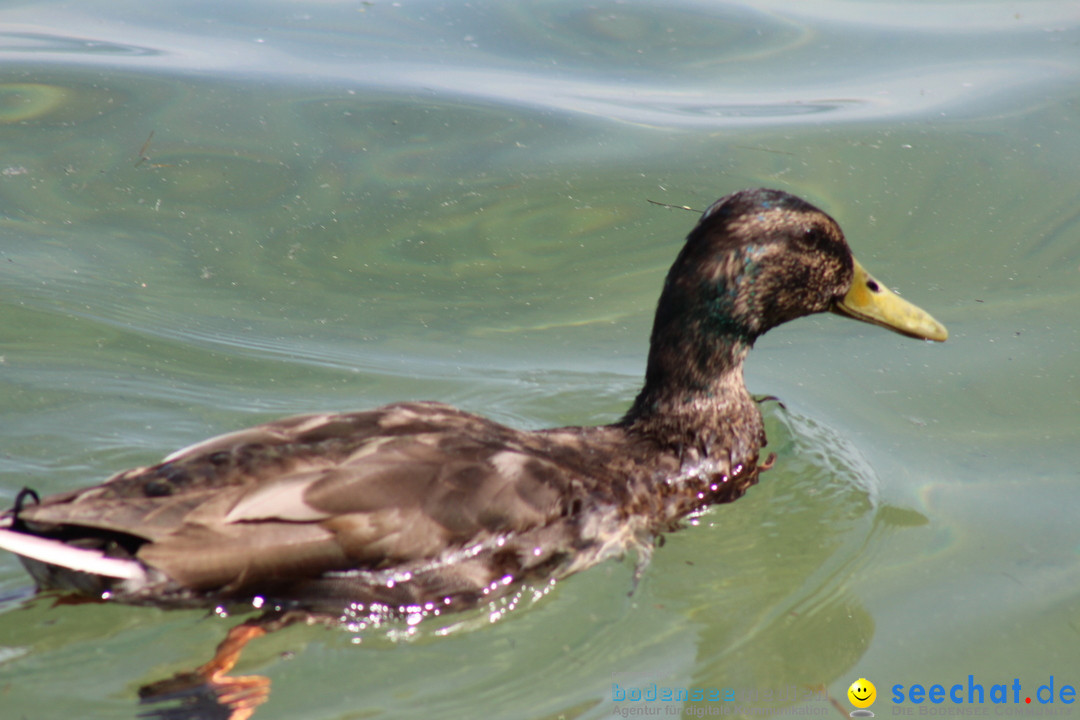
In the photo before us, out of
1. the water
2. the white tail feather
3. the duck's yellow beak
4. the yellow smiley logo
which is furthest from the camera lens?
the duck's yellow beak

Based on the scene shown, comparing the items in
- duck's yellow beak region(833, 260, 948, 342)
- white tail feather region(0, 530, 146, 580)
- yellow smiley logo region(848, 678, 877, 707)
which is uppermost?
duck's yellow beak region(833, 260, 948, 342)

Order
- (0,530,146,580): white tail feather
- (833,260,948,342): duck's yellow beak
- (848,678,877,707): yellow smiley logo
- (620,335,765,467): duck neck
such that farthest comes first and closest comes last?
(833,260,948,342): duck's yellow beak
(620,335,765,467): duck neck
(848,678,877,707): yellow smiley logo
(0,530,146,580): white tail feather

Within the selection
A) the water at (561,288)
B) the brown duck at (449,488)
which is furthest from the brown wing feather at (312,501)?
the water at (561,288)

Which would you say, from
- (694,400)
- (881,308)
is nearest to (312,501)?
(694,400)

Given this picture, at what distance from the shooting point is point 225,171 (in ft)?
23.2

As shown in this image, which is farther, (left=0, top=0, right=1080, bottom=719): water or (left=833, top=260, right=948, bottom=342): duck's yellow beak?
(left=833, top=260, right=948, bottom=342): duck's yellow beak

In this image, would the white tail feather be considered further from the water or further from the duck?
the water

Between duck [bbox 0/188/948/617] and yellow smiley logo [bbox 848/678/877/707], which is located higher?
duck [bbox 0/188/948/617]

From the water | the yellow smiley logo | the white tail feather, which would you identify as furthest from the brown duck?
the yellow smiley logo

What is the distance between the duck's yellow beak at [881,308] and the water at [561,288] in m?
0.53

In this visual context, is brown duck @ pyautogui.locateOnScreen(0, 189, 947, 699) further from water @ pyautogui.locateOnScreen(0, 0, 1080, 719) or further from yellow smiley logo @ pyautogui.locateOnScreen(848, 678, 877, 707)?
yellow smiley logo @ pyautogui.locateOnScreen(848, 678, 877, 707)

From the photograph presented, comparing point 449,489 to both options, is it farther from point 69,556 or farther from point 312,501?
point 69,556

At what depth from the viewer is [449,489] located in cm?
398

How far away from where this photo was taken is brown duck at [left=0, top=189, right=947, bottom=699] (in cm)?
375
